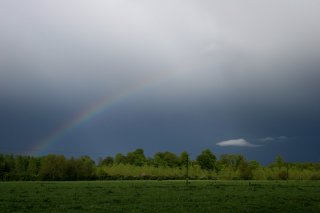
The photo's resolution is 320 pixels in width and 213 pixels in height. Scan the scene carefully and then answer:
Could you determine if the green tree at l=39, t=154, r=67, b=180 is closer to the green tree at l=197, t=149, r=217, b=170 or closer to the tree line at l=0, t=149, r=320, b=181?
the tree line at l=0, t=149, r=320, b=181

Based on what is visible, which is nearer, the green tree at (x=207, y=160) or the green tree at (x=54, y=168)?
the green tree at (x=54, y=168)

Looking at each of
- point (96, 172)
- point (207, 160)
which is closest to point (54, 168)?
point (96, 172)

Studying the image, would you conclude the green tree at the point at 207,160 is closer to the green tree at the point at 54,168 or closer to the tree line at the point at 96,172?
the tree line at the point at 96,172

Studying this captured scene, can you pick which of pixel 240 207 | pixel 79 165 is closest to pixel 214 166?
pixel 79 165

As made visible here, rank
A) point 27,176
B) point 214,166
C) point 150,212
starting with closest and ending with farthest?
point 150,212
point 27,176
point 214,166

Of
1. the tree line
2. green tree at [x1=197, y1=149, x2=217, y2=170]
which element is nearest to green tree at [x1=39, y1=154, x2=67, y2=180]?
the tree line

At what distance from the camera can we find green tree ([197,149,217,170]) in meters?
A: 191

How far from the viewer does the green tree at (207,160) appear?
7530 inches

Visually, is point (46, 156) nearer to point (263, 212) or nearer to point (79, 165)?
point (79, 165)

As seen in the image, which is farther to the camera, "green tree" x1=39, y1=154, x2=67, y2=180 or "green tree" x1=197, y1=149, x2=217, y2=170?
"green tree" x1=197, y1=149, x2=217, y2=170

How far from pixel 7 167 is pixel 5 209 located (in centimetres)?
13908

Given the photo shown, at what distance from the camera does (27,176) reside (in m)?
142

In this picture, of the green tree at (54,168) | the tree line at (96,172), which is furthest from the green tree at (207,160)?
the green tree at (54,168)

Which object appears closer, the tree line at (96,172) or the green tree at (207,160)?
the tree line at (96,172)
